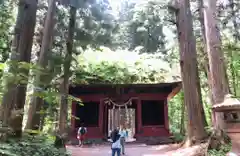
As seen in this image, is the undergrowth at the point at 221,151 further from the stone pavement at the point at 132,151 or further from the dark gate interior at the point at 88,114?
the dark gate interior at the point at 88,114

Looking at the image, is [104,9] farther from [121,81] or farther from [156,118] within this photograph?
[156,118]

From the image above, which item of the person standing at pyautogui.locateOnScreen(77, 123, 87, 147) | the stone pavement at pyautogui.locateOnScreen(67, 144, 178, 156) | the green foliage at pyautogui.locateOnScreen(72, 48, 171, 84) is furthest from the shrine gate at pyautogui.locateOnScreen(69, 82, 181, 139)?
the stone pavement at pyautogui.locateOnScreen(67, 144, 178, 156)

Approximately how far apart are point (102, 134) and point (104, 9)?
25.0 feet

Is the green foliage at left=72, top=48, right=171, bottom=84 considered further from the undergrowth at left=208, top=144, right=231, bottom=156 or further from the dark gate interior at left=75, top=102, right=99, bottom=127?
the undergrowth at left=208, top=144, right=231, bottom=156

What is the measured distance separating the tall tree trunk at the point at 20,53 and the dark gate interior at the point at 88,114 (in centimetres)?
1024

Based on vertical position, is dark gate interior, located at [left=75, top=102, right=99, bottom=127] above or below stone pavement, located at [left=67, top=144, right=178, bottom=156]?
above

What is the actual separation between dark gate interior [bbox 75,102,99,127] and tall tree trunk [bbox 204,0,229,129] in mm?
8619

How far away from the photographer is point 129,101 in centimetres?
1659

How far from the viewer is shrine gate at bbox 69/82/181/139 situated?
641 inches

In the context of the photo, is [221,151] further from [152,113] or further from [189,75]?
[152,113]

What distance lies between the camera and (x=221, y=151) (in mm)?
7434

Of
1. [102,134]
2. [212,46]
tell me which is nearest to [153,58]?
[102,134]

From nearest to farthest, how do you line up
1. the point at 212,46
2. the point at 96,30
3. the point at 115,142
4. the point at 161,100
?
the point at 115,142 → the point at 212,46 → the point at 96,30 → the point at 161,100

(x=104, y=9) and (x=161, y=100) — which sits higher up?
(x=104, y=9)
